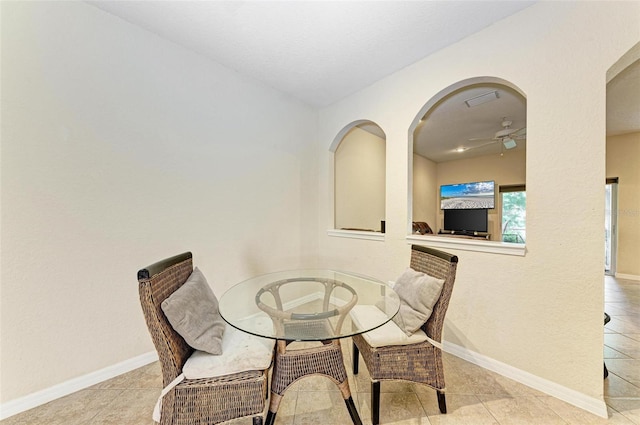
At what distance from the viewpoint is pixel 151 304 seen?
106 cm

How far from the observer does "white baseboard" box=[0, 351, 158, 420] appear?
143cm

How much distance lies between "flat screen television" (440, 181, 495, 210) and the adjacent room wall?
5864mm

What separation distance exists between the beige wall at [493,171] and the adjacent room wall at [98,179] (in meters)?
6.08

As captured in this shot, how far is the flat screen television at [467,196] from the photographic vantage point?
5801mm

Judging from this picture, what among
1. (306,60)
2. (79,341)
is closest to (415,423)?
(79,341)

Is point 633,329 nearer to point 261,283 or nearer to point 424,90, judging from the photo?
point 424,90

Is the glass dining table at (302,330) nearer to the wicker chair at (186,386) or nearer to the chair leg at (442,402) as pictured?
the wicker chair at (186,386)

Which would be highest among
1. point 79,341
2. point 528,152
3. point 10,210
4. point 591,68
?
point 591,68

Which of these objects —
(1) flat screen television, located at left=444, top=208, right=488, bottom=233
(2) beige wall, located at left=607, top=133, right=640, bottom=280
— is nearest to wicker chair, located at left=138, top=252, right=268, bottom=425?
(1) flat screen television, located at left=444, top=208, right=488, bottom=233

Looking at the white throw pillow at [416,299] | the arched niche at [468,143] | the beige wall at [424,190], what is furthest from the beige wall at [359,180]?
the beige wall at [424,190]

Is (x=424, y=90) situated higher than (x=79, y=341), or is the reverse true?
(x=424, y=90)

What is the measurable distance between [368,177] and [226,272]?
9.38ft

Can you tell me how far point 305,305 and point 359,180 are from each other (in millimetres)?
2714

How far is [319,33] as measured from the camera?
1951 millimetres
